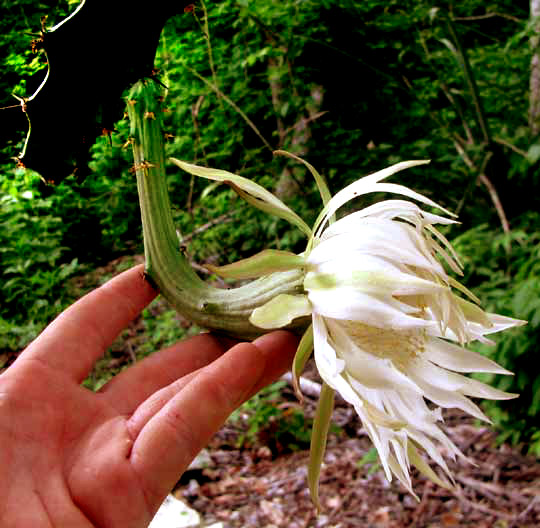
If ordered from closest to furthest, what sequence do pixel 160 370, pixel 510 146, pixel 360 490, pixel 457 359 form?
pixel 457 359
pixel 160 370
pixel 360 490
pixel 510 146

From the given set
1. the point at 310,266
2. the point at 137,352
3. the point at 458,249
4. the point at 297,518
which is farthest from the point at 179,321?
the point at 310,266

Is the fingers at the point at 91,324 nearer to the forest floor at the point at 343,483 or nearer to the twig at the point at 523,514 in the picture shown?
the forest floor at the point at 343,483

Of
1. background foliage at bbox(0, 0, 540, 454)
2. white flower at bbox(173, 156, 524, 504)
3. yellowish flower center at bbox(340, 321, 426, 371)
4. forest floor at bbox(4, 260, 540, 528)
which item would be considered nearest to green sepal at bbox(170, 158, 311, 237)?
white flower at bbox(173, 156, 524, 504)

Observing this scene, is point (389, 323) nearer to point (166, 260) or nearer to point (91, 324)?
point (166, 260)

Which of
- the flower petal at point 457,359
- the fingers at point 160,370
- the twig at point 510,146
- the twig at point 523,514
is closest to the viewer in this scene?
the flower petal at point 457,359

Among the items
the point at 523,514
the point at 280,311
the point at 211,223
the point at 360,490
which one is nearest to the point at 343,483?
the point at 360,490

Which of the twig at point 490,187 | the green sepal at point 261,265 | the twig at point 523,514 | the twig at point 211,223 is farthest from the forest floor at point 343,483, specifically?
the green sepal at point 261,265
